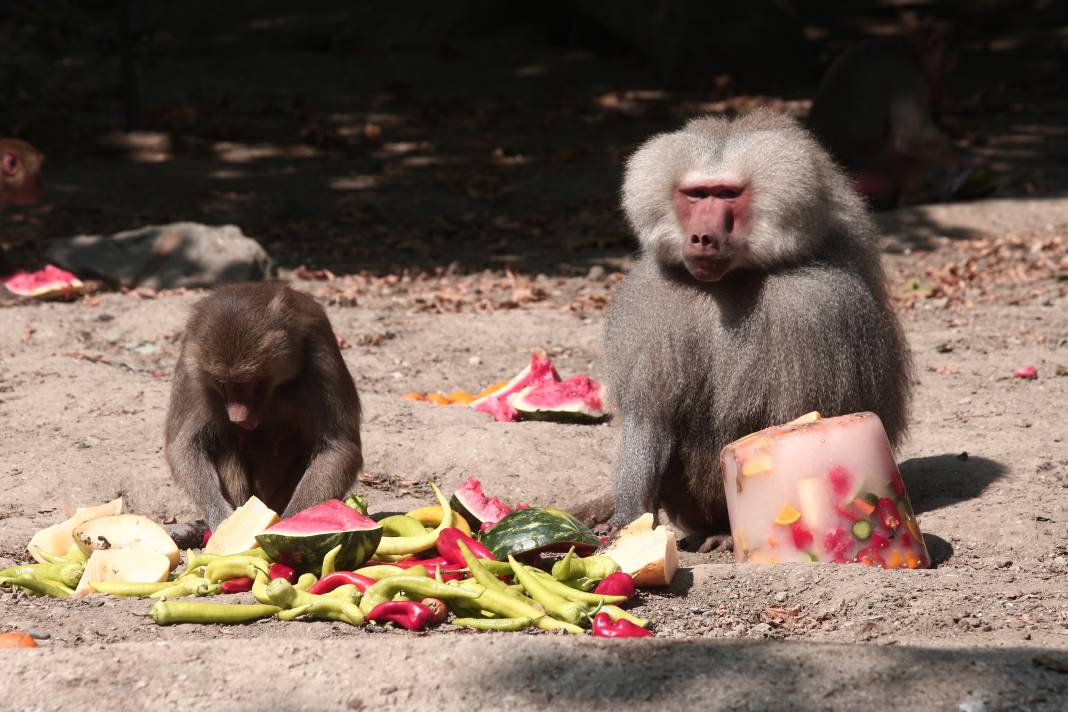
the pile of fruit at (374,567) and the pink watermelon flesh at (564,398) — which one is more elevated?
the pile of fruit at (374,567)

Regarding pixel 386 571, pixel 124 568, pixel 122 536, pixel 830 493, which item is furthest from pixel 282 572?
pixel 830 493

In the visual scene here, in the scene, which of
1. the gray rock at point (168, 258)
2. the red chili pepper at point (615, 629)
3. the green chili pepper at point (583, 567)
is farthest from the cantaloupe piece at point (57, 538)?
the gray rock at point (168, 258)

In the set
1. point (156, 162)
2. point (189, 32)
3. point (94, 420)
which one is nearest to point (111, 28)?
point (189, 32)

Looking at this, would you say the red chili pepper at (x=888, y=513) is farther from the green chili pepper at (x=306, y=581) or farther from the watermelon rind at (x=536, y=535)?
the green chili pepper at (x=306, y=581)

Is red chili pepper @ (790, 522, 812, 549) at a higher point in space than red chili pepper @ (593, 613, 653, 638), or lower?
lower

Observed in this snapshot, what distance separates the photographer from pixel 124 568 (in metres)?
4.68

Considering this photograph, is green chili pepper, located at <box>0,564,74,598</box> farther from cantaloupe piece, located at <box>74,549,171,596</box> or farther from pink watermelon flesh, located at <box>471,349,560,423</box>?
pink watermelon flesh, located at <box>471,349,560,423</box>

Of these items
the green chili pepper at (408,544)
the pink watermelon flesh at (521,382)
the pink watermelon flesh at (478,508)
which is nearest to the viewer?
the green chili pepper at (408,544)

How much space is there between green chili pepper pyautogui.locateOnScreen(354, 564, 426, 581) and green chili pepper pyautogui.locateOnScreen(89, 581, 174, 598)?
63cm

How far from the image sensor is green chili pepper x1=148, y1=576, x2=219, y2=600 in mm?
4438

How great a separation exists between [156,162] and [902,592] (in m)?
10.6

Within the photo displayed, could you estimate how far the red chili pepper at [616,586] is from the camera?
4305mm

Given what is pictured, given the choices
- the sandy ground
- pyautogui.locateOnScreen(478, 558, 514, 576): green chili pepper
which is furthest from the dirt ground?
pyautogui.locateOnScreen(478, 558, 514, 576): green chili pepper

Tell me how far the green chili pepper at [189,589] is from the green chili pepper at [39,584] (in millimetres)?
314
